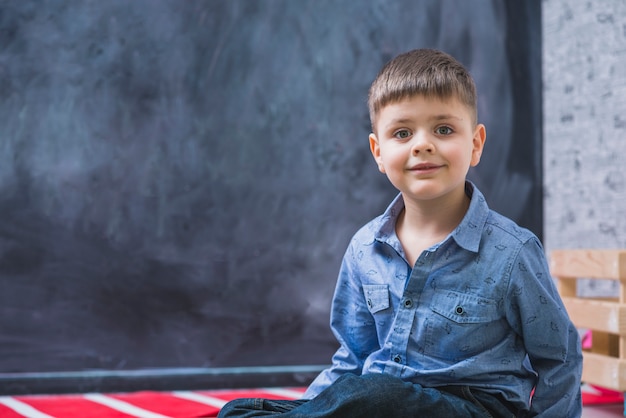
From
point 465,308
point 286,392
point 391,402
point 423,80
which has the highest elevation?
point 423,80

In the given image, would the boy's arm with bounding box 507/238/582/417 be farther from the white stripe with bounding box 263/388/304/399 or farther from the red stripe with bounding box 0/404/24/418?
the red stripe with bounding box 0/404/24/418

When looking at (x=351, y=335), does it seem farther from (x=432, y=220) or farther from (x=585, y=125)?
(x=585, y=125)

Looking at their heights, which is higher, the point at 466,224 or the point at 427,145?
the point at 427,145

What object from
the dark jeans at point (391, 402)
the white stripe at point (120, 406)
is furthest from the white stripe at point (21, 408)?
the dark jeans at point (391, 402)

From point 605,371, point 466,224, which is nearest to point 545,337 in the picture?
point 466,224

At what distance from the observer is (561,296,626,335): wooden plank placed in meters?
1.41

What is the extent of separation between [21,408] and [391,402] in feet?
2.97

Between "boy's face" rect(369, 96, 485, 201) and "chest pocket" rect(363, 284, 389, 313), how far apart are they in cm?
15

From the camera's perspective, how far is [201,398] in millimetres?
1631

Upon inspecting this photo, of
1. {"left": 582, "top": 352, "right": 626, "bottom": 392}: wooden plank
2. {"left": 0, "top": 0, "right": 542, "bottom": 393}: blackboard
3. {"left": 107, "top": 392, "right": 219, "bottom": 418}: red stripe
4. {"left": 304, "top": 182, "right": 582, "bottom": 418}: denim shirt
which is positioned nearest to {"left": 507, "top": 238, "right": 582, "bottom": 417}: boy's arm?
{"left": 304, "top": 182, "right": 582, "bottom": 418}: denim shirt

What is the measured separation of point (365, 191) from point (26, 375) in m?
0.93

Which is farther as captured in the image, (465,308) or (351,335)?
(351,335)

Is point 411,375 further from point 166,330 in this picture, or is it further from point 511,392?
point 166,330

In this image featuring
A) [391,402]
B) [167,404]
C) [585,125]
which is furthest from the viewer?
[585,125]
